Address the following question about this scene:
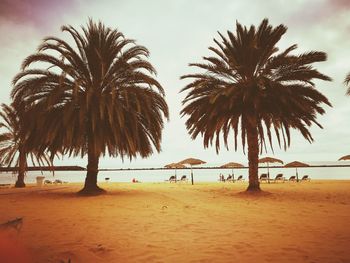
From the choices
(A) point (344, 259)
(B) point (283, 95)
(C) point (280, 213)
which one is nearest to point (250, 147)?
(B) point (283, 95)

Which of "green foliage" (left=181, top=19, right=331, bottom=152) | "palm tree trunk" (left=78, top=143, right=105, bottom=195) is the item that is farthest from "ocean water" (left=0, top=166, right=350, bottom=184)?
"green foliage" (left=181, top=19, right=331, bottom=152)

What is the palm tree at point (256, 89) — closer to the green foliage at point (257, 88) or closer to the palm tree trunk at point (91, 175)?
the green foliage at point (257, 88)

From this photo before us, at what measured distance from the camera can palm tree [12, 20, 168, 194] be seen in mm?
14062

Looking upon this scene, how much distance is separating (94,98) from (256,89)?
901 centimetres

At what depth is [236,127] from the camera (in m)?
17.3

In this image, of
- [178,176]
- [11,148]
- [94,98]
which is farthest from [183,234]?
[178,176]

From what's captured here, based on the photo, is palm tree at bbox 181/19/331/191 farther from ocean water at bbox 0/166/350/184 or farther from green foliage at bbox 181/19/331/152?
ocean water at bbox 0/166/350/184

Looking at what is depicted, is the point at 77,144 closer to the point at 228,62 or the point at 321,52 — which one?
the point at 228,62

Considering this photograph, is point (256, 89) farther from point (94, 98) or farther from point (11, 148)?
point (11, 148)

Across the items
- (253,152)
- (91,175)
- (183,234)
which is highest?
(253,152)

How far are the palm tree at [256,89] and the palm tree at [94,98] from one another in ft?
10.2

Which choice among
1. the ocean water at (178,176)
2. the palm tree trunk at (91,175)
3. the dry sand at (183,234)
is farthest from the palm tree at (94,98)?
the ocean water at (178,176)

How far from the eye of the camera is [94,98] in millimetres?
14688

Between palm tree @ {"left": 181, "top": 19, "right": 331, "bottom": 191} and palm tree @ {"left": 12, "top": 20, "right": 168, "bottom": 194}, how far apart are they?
Answer: 3.10 meters
